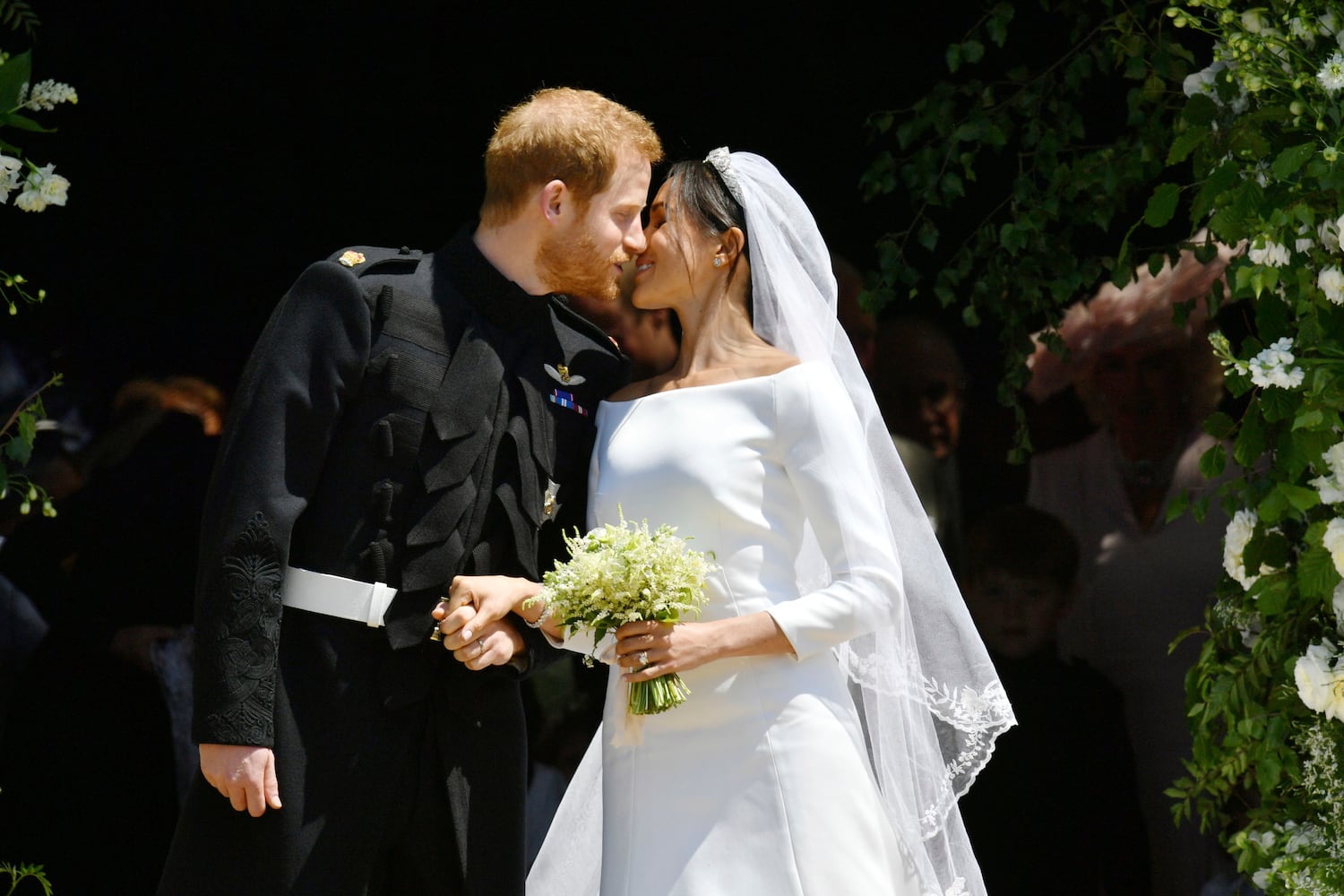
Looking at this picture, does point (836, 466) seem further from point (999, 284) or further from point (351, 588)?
point (999, 284)

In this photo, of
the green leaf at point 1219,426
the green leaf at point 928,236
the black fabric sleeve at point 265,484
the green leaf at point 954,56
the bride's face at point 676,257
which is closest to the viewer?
the black fabric sleeve at point 265,484

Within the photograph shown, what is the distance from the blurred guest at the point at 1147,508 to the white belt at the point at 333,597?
2523 mm

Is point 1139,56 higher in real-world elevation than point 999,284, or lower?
higher

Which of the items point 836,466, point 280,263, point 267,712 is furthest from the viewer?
point 280,263

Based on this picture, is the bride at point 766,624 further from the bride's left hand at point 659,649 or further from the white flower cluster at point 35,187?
the white flower cluster at point 35,187

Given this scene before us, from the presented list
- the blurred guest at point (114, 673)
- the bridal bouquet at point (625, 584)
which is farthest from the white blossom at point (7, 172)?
the bridal bouquet at point (625, 584)

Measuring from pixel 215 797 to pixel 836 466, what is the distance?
137cm

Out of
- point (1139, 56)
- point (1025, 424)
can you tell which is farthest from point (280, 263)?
point (1139, 56)

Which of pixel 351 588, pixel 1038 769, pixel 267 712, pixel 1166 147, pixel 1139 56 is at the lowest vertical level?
pixel 1038 769

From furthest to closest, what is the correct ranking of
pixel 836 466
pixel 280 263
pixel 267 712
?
1. pixel 280 263
2. pixel 836 466
3. pixel 267 712

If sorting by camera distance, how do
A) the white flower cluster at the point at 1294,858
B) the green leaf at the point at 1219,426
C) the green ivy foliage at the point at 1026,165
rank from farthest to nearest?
the green ivy foliage at the point at 1026,165 → the green leaf at the point at 1219,426 → the white flower cluster at the point at 1294,858

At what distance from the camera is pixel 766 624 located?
2588 millimetres

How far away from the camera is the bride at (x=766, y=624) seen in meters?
2.54

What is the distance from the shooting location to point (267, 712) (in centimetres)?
236
